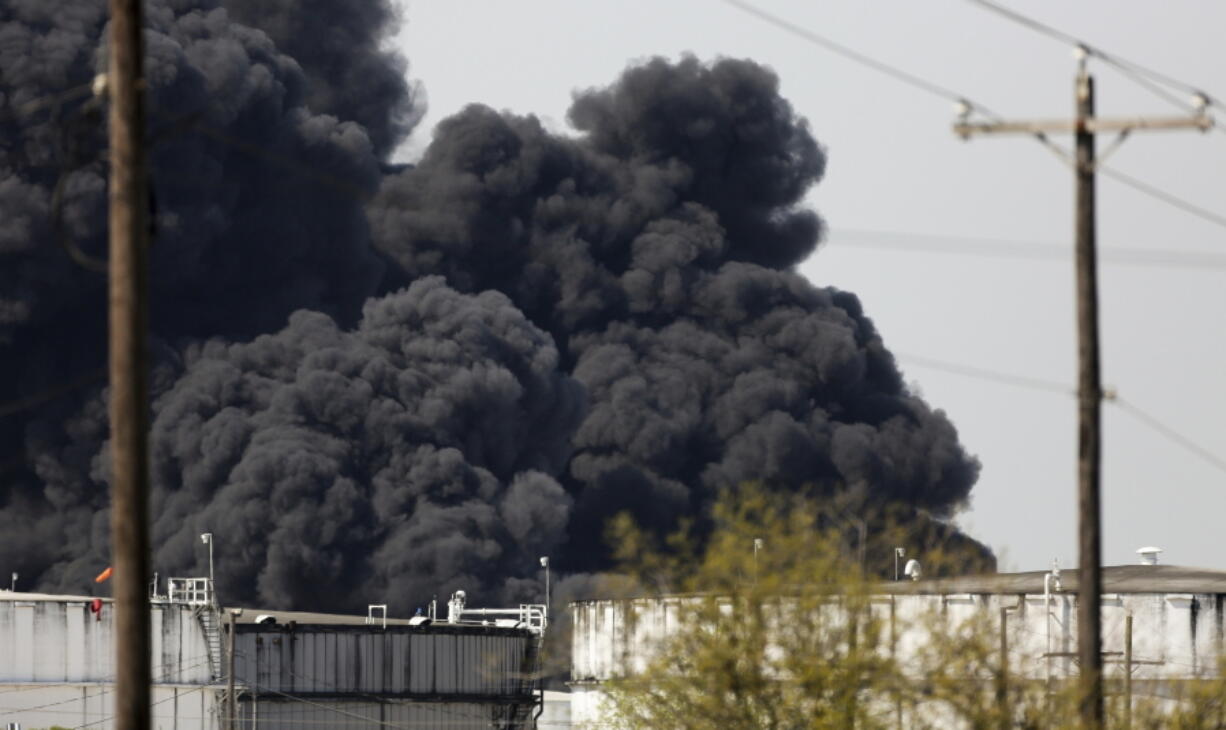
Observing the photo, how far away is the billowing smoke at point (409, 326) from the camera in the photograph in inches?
4129

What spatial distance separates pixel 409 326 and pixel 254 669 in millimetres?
52218

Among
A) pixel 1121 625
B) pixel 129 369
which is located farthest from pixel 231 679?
pixel 129 369

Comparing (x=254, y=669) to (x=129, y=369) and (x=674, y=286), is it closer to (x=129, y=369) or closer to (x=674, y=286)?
(x=129, y=369)

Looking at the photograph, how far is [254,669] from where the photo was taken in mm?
65562

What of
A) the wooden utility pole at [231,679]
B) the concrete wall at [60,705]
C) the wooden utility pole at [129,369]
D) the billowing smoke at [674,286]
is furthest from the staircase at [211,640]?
the billowing smoke at [674,286]

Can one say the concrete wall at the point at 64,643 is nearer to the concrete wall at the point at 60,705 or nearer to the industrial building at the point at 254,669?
the industrial building at the point at 254,669

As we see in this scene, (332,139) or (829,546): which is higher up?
(332,139)

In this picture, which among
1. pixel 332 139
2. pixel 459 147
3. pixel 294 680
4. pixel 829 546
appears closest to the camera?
pixel 829 546

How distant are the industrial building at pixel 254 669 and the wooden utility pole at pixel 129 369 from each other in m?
43.1

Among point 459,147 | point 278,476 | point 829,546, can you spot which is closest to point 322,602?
point 278,476

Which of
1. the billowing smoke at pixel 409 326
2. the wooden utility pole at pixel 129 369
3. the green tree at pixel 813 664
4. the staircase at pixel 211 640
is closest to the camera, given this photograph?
the wooden utility pole at pixel 129 369

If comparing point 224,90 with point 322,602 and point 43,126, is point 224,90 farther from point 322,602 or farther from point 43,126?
point 322,602

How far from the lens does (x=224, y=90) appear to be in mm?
112000

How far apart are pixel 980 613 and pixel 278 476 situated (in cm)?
7481
